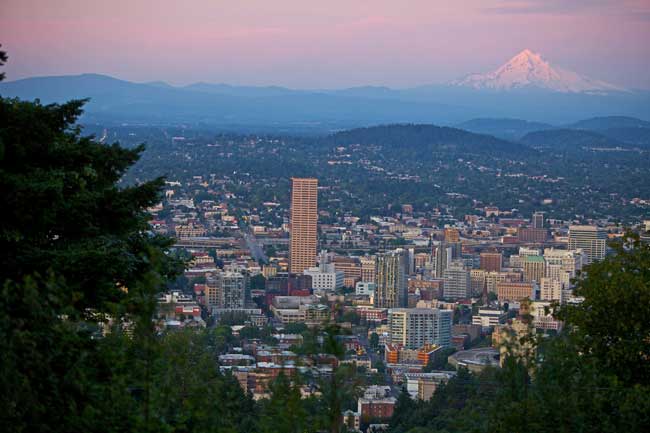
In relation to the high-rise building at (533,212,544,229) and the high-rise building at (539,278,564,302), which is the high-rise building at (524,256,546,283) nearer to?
the high-rise building at (539,278,564,302)

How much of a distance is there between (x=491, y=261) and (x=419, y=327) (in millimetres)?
10591

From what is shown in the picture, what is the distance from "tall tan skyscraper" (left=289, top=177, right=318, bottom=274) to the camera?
1362 inches

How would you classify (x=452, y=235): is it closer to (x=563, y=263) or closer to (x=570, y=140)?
(x=563, y=263)

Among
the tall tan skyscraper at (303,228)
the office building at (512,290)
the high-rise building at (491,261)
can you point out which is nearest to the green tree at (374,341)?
the office building at (512,290)

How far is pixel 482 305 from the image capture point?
1094 inches

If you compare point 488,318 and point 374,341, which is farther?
point 488,318

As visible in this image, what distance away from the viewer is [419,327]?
78.4ft

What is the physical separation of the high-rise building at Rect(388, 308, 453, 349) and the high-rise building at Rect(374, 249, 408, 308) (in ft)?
11.1

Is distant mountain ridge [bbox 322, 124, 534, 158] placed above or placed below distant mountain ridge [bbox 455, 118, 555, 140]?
below

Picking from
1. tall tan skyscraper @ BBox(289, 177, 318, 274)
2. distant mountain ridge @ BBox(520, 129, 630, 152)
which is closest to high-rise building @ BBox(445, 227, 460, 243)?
tall tan skyscraper @ BBox(289, 177, 318, 274)

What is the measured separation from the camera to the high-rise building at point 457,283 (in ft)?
99.2

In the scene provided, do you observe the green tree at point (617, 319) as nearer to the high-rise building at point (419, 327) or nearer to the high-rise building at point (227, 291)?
the high-rise building at point (419, 327)

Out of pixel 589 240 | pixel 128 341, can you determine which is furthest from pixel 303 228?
pixel 128 341

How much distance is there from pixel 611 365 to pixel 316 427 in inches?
107
